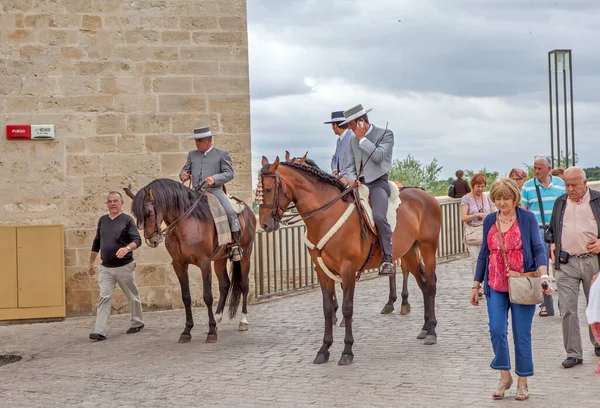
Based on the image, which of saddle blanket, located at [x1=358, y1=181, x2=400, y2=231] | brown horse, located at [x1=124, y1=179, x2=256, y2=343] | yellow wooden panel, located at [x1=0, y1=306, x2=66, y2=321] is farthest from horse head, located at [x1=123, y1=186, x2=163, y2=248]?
yellow wooden panel, located at [x1=0, y1=306, x2=66, y2=321]

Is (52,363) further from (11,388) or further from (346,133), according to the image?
(346,133)

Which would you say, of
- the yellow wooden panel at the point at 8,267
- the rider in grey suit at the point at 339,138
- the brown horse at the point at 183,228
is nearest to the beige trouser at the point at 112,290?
the brown horse at the point at 183,228

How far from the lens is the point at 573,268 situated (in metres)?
8.88

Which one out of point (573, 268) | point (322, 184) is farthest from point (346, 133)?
point (573, 268)

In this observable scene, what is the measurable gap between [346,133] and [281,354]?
3678 millimetres

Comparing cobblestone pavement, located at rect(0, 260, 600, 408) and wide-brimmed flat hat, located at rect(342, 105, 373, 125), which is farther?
wide-brimmed flat hat, located at rect(342, 105, 373, 125)

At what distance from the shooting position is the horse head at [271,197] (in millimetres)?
9742

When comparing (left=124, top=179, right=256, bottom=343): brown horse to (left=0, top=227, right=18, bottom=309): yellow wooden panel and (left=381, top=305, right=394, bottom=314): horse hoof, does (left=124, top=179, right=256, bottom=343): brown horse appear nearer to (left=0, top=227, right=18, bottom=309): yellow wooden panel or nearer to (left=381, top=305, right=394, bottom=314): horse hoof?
(left=381, top=305, right=394, bottom=314): horse hoof

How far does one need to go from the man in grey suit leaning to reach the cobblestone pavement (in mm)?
1203

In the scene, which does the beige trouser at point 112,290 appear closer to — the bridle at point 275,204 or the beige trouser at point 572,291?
the bridle at point 275,204

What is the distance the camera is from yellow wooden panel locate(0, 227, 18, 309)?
13.9 m

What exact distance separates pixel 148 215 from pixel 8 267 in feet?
12.8

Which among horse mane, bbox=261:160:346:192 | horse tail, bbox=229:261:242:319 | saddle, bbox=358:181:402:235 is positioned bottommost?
horse tail, bbox=229:261:242:319

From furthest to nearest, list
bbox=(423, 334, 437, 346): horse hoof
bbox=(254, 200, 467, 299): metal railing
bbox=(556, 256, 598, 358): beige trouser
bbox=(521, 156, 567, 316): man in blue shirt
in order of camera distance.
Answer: bbox=(254, 200, 467, 299): metal railing
bbox=(521, 156, 567, 316): man in blue shirt
bbox=(423, 334, 437, 346): horse hoof
bbox=(556, 256, 598, 358): beige trouser
